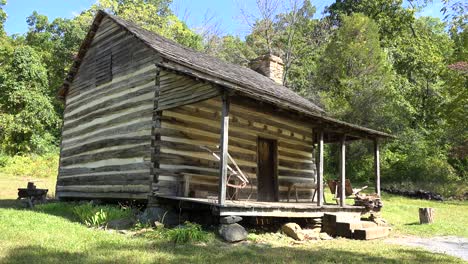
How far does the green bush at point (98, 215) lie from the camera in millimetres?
9047

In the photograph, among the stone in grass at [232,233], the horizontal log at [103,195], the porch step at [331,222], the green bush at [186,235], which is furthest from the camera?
the horizontal log at [103,195]

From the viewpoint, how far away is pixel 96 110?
1309 cm

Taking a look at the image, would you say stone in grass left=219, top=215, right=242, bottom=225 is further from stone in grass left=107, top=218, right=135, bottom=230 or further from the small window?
the small window

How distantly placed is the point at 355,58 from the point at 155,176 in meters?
22.9

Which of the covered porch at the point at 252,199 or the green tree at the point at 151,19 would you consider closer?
the covered porch at the point at 252,199

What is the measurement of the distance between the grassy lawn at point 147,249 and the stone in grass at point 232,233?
161mm

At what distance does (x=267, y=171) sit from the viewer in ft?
43.4

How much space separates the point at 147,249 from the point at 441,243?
271 inches

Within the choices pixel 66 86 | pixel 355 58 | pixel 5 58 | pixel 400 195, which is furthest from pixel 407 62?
pixel 5 58

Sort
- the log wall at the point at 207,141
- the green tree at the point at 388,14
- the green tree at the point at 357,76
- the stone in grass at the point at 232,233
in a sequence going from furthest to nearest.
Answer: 1. the green tree at the point at 388,14
2. the green tree at the point at 357,76
3. the log wall at the point at 207,141
4. the stone in grass at the point at 232,233

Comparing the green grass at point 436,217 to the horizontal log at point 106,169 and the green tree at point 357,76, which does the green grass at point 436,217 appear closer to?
the green tree at point 357,76

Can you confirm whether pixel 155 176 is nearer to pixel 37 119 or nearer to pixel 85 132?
pixel 85 132

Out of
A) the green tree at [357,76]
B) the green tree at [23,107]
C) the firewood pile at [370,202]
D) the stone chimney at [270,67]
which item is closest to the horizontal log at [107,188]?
the firewood pile at [370,202]

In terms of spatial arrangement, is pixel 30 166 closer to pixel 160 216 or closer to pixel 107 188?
pixel 107 188
